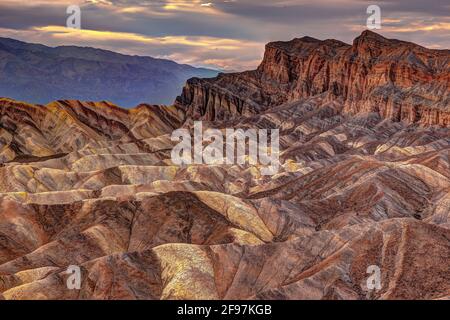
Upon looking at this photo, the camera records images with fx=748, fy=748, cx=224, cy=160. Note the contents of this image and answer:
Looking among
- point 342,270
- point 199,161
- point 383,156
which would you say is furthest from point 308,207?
point 199,161

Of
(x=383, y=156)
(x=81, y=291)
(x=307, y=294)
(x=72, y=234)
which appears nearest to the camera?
(x=307, y=294)

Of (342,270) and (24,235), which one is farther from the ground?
(342,270)

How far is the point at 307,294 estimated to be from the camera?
243 feet

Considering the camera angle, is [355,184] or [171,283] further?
[355,184]

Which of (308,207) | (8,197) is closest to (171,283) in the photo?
(308,207)

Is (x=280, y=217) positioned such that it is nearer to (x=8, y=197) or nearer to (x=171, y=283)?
(x=171, y=283)

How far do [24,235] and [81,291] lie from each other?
34217 mm

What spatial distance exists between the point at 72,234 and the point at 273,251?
3207cm

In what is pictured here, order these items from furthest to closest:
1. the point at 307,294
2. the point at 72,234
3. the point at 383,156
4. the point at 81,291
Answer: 1. the point at 383,156
2. the point at 72,234
3. the point at 81,291
4. the point at 307,294

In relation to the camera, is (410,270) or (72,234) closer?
(410,270)

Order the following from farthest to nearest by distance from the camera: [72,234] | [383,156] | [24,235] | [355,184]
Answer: [383,156], [355,184], [24,235], [72,234]

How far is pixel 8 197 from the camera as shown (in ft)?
409

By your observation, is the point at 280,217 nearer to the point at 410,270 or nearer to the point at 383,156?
the point at 410,270

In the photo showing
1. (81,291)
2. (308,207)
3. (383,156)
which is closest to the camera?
(81,291)
